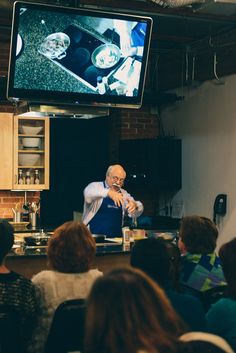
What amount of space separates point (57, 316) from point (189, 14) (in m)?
4.15

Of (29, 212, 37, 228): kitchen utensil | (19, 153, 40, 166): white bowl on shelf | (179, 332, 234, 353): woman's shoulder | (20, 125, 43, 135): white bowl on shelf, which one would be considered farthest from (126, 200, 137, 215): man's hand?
(179, 332, 234, 353): woman's shoulder

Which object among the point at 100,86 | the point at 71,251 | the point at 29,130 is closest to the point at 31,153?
the point at 29,130

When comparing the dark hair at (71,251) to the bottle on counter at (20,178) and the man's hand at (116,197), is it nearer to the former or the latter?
the man's hand at (116,197)

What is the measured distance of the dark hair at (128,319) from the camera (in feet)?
5.46

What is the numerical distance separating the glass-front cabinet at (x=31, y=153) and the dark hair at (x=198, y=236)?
431cm

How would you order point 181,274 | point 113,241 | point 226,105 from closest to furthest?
point 181,274 < point 113,241 < point 226,105

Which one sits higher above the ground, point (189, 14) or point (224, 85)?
point (189, 14)

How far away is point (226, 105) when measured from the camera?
7.53m

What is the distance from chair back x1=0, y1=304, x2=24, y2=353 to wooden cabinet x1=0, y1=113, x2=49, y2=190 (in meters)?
4.86

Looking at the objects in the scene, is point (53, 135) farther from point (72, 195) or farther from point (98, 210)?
point (98, 210)

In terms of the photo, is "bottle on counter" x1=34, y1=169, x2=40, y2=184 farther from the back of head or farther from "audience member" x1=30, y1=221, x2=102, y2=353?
the back of head

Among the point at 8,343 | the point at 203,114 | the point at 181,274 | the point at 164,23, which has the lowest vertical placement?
the point at 8,343

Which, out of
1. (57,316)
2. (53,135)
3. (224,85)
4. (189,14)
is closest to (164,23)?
(189,14)

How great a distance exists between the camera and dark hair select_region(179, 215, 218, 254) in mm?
3969
